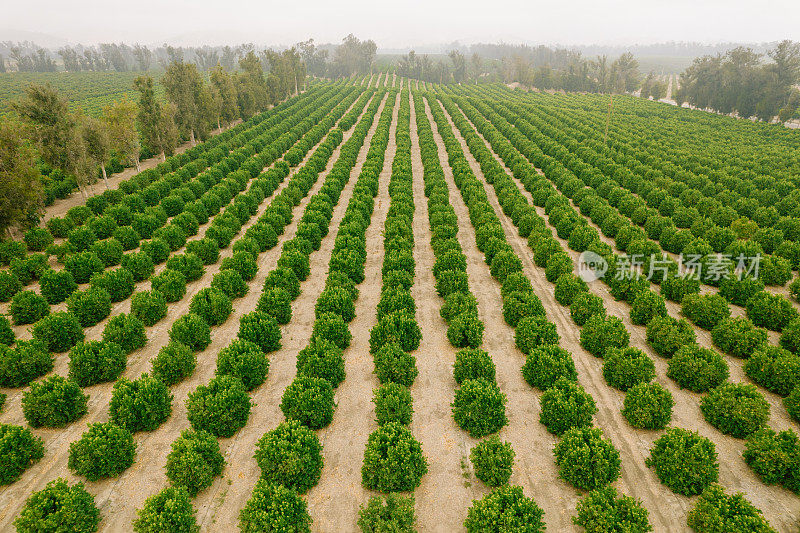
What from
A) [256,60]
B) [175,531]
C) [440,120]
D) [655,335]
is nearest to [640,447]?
[655,335]

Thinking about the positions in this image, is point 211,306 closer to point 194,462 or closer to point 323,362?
point 323,362

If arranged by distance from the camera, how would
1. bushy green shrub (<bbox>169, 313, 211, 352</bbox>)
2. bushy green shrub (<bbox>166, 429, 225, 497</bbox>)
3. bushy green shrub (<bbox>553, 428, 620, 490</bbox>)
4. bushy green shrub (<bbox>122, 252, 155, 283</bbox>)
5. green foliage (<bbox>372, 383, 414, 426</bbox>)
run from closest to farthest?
bushy green shrub (<bbox>166, 429, 225, 497</bbox>), bushy green shrub (<bbox>553, 428, 620, 490</bbox>), green foliage (<bbox>372, 383, 414, 426</bbox>), bushy green shrub (<bbox>169, 313, 211, 352</bbox>), bushy green shrub (<bbox>122, 252, 155, 283</bbox>)

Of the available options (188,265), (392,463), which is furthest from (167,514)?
(188,265)

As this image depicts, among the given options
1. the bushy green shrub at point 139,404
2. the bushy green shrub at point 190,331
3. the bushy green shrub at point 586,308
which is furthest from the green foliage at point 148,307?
the bushy green shrub at point 586,308

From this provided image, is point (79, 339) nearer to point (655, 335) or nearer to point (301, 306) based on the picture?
point (301, 306)

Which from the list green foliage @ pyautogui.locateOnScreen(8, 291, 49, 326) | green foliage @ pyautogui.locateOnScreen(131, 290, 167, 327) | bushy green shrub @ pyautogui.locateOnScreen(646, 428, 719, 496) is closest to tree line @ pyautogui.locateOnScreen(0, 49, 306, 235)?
green foliage @ pyautogui.locateOnScreen(8, 291, 49, 326)

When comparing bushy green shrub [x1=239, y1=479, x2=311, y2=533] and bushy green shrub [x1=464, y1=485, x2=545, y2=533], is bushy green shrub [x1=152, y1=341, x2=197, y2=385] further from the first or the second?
bushy green shrub [x1=464, y1=485, x2=545, y2=533]
